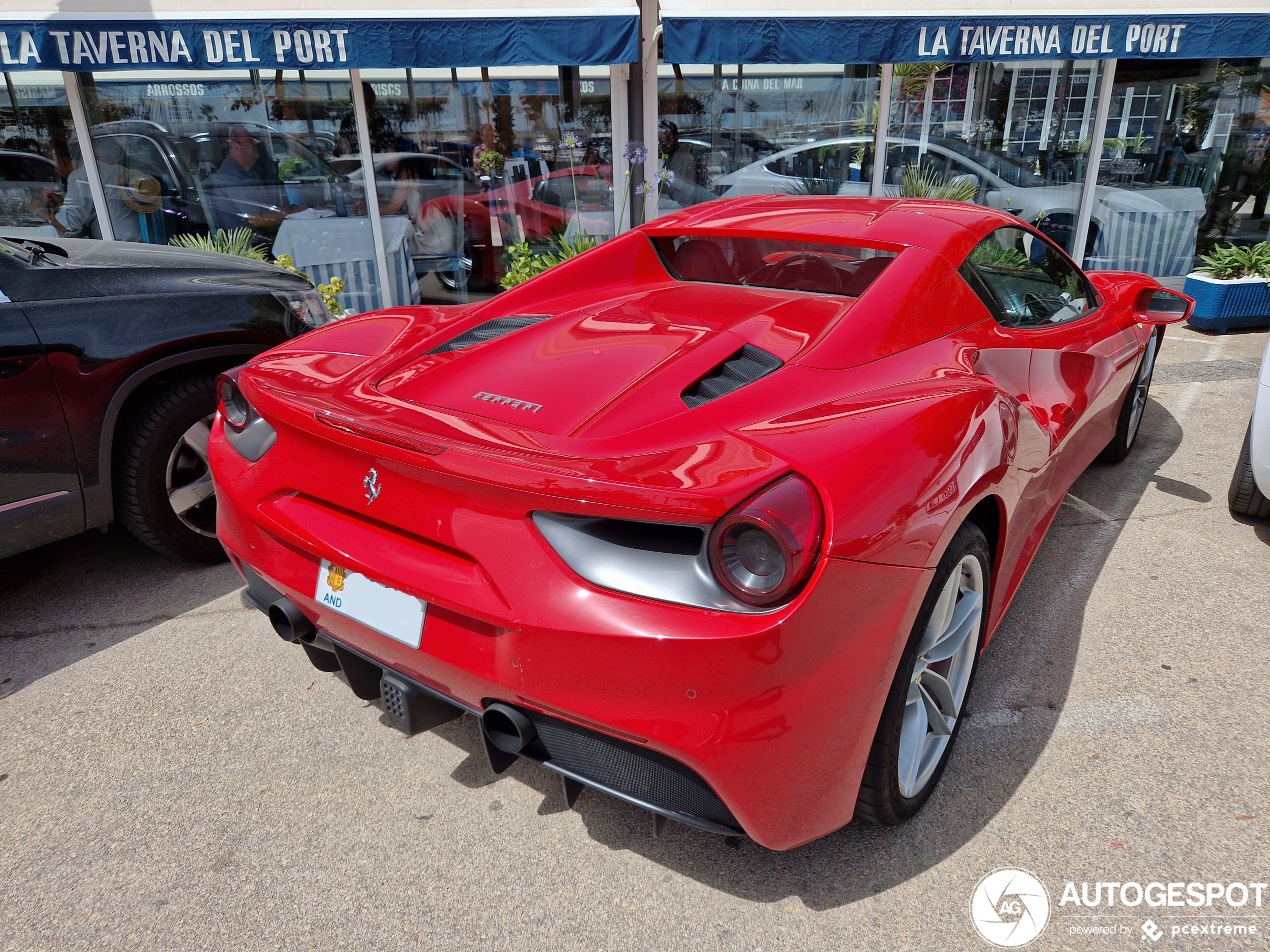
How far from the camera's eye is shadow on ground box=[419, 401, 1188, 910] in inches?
78.2

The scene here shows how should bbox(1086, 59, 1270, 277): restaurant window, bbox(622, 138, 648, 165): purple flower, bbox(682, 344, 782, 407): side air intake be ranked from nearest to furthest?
bbox(682, 344, 782, 407): side air intake → bbox(622, 138, 648, 165): purple flower → bbox(1086, 59, 1270, 277): restaurant window

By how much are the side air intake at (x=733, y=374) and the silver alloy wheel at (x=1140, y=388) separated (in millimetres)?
2959

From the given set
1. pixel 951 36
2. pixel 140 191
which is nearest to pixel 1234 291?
pixel 951 36

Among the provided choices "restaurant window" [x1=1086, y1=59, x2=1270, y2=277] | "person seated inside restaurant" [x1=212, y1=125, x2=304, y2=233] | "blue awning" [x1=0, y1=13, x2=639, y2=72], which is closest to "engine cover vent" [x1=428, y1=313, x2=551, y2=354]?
"blue awning" [x1=0, y1=13, x2=639, y2=72]

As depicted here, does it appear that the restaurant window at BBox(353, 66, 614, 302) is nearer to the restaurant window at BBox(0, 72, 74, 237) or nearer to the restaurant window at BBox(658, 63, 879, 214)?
the restaurant window at BBox(658, 63, 879, 214)

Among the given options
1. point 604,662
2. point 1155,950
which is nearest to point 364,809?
point 604,662

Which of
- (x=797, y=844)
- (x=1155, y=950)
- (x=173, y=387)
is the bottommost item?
(x=1155, y=950)

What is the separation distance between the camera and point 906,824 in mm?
2129

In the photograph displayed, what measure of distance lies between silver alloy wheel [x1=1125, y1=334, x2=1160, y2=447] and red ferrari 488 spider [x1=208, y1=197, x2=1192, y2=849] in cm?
199

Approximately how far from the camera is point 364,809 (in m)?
2.20

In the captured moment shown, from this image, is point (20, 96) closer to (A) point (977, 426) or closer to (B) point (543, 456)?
(B) point (543, 456)

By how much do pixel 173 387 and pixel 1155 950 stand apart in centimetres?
353

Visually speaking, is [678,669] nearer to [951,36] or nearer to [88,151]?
[951,36]

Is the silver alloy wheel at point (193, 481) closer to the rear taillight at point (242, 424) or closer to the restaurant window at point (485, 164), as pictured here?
the rear taillight at point (242, 424)
